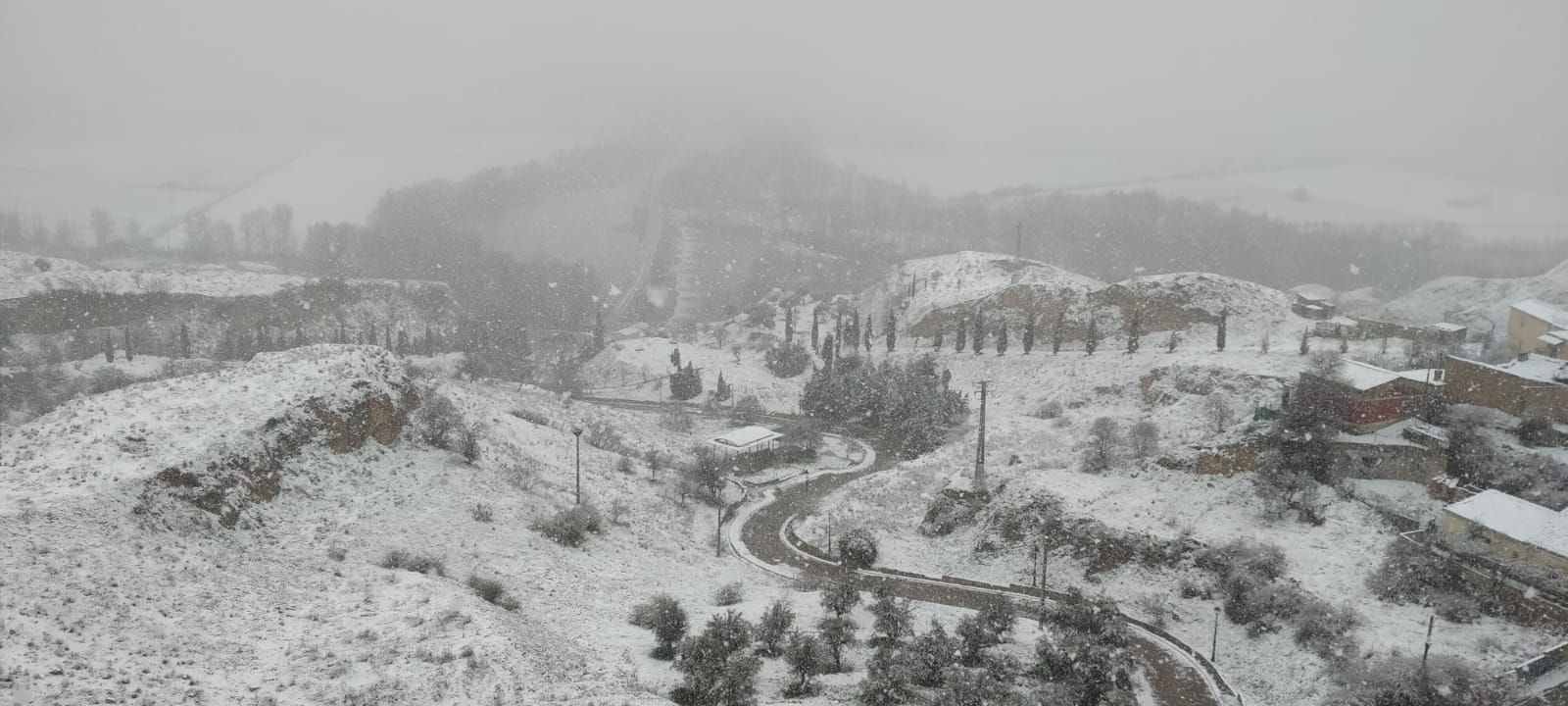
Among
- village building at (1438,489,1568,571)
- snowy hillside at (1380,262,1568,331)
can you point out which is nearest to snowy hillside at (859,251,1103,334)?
snowy hillside at (1380,262,1568,331)

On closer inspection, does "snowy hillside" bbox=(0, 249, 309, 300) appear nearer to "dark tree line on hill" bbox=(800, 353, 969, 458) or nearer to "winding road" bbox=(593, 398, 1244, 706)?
"dark tree line on hill" bbox=(800, 353, 969, 458)

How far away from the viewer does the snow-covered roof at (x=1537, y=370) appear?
41625 millimetres

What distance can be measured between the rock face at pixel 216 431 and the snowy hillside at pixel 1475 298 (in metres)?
89.1

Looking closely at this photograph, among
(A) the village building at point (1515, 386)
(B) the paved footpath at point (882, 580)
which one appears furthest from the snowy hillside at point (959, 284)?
(A) the village building at point (1515, 386)

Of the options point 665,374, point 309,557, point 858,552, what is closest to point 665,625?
point 309,557

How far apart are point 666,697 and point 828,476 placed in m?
30.0

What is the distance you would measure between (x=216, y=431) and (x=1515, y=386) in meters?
55.9

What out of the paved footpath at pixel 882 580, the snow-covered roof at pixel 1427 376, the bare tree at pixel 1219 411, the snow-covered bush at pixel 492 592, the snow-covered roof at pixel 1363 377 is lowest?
the paved footpath at pixel 882 580

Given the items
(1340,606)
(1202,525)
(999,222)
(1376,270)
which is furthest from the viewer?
(999,222)

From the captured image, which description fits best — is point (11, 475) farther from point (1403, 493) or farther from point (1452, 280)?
point (1452, 280)

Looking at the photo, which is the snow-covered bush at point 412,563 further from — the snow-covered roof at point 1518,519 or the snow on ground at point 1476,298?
the snow on ground at point 1476,298

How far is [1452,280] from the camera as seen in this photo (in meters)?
103

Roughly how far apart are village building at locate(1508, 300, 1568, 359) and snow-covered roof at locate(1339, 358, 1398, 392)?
19.2m

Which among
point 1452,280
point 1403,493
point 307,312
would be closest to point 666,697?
point 1403,493
